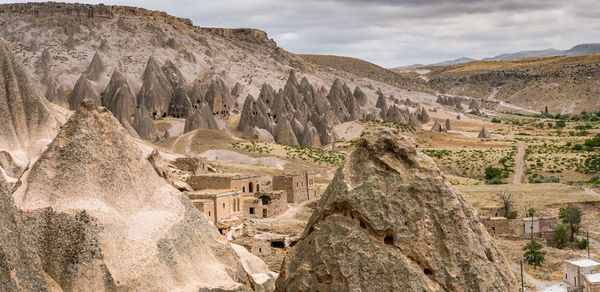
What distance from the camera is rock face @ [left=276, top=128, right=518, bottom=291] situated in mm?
8492

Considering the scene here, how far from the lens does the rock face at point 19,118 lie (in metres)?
14.6

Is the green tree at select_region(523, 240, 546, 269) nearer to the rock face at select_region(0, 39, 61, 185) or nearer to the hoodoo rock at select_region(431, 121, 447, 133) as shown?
the rock face at select_region(0, 39, 61, 185)

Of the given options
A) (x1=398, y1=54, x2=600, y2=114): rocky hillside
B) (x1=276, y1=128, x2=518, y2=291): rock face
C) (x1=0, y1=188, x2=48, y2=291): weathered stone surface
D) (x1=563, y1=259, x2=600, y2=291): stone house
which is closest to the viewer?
(x1=0, y1=188, x2=48, y2=291): weathered stone surface

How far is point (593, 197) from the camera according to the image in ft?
127

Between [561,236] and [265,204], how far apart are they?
1293 cm

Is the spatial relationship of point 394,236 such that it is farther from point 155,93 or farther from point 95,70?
point 95,70

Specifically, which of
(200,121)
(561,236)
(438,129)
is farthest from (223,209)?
(438,129)

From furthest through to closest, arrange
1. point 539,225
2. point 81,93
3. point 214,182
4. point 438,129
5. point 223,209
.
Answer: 1. point 438,129
2. point 81,93
3. point 539,225
4. point 214,182
5. point 223,209

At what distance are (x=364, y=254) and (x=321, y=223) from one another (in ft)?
2.61

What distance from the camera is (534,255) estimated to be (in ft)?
83.3

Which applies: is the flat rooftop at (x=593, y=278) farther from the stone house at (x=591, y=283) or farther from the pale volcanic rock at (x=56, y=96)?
the pale volcanic rock at (x=56, y=96)

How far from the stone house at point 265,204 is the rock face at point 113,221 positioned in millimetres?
16259

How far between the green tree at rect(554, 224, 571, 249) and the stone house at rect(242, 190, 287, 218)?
39.3 ft

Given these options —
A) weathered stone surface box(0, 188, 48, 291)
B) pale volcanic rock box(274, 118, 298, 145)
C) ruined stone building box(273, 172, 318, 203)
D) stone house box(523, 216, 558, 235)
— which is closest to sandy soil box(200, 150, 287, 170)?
pale volcanic rock box(274, 118, 298, 145)
